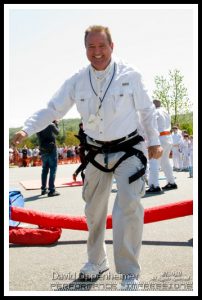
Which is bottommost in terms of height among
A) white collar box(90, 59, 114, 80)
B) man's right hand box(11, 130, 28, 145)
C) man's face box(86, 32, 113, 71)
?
man's right hand box(11, 130, 28, 145)

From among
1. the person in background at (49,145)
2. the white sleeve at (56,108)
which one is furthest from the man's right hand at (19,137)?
the person in background at (49,145)

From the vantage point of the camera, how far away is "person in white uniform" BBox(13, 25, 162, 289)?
156 inches

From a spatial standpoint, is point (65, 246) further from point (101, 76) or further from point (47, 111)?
point (101, 76)

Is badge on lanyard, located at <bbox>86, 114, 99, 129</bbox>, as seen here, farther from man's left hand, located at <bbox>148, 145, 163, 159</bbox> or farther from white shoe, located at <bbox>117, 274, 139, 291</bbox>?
white shoe, located at <bbox>117, 274, 139, 291</bbox>

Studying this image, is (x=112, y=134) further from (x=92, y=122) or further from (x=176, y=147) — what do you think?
(x=176, y=147)

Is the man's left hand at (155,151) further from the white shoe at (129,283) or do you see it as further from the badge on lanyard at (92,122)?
the white shoe at (129,283)

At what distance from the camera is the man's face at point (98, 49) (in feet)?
13.2

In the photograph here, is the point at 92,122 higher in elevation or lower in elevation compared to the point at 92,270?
higher

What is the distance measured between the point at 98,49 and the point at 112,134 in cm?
76

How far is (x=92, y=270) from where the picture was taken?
424 centimetres

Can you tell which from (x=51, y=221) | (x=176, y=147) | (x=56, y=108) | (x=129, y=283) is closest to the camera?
(x=129, y=283)

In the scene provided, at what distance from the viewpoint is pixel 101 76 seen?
164 inches

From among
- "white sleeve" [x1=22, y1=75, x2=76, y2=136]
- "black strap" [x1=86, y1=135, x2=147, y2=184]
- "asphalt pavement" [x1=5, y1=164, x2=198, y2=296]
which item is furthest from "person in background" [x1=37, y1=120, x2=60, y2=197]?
"black strap" [x1=86, y1=135, x2=147, y2=184]

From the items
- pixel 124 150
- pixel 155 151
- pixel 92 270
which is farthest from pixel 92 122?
pixel 92 270
